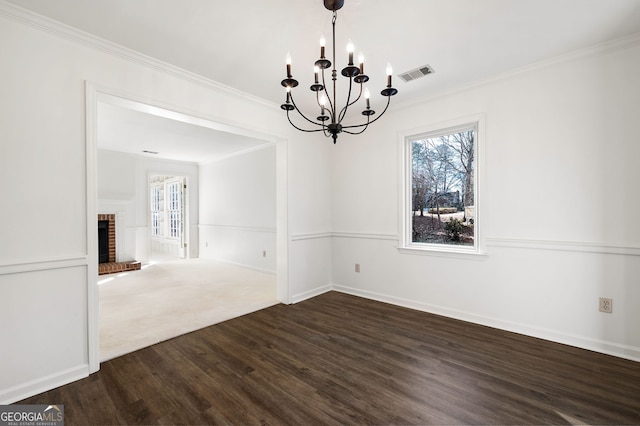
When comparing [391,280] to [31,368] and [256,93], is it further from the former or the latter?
[31,368]

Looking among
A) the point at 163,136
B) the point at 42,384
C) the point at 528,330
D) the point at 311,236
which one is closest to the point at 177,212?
the point at 163,136

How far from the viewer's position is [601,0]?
74.9 inches

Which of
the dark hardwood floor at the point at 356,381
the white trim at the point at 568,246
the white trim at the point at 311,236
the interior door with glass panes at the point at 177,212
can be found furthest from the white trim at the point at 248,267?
the white trim at the point at 568,246

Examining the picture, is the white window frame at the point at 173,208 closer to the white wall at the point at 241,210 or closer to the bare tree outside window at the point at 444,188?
the white wall at the point at 241,210

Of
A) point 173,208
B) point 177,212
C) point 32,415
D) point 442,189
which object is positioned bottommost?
point 32,415

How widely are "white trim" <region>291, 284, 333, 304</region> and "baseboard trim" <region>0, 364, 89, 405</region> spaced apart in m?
2.24

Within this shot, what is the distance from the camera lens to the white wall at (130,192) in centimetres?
616

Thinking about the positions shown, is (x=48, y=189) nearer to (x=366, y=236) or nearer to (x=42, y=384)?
(x=42, y=384)

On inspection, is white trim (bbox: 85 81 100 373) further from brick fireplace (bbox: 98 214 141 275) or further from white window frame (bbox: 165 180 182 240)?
white window frame (bbox: 165 180 182 240)

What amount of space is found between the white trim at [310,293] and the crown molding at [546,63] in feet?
9.44

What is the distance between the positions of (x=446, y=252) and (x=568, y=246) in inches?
43.1

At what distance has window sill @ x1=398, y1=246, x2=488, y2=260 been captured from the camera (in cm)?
313

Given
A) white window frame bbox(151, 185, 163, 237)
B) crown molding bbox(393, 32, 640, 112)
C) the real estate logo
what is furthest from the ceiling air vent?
white window frame bbox(151, 185, 163, 237)

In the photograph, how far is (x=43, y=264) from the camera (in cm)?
203
